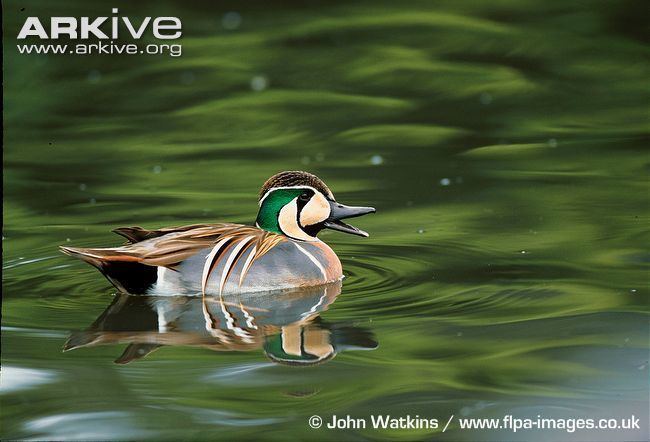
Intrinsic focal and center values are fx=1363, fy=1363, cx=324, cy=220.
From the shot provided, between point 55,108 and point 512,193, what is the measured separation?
4548 millimetres

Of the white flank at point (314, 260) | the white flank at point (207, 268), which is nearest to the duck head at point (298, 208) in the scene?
the white flank at point (314, 260)

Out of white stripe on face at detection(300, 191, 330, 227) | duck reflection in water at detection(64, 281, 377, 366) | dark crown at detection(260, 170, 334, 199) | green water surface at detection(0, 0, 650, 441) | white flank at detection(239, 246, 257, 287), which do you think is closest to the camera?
green water surface at detection(0, 0, 650, 441)

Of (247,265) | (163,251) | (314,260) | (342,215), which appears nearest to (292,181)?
(342,215)

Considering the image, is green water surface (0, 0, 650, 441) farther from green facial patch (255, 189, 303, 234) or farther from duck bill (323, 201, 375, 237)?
green facial patch (255, 189, 303, 234)

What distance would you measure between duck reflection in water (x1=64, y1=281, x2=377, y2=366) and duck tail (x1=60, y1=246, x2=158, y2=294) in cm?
10

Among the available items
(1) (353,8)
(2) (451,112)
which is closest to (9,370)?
(2) (451,112)

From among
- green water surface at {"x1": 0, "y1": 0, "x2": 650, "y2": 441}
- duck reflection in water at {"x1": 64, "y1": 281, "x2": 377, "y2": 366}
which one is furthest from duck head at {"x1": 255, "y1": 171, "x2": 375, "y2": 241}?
duck reflection in water at {"x1": 64, "y1": 281, "x2": 377, "y2": 366}

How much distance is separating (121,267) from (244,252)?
78 centimetres

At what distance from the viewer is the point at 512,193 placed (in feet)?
35.6

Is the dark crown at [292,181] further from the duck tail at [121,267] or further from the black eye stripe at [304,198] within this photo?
the duck tail at [121,267]

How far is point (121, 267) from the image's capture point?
8469mm

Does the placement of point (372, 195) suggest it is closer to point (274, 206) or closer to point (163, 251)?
point (274, 206)

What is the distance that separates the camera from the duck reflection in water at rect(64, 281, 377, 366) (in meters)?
7.57

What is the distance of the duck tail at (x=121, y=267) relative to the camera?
330 inches
